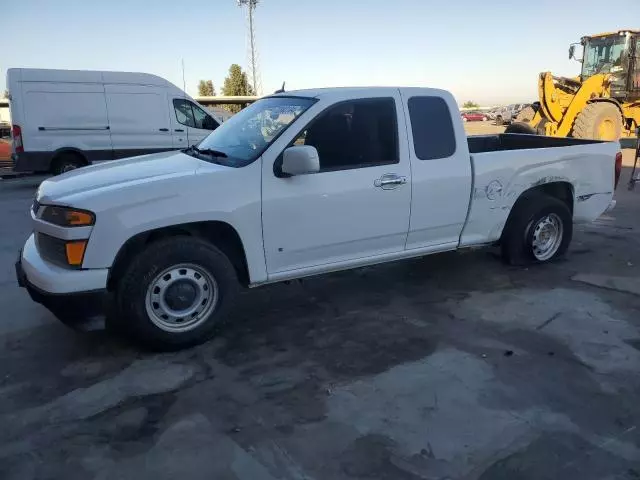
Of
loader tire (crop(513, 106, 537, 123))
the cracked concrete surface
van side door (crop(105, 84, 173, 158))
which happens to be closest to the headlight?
the cracked concrete surface

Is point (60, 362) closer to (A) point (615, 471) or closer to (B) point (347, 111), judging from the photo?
(B) point (347, 111)

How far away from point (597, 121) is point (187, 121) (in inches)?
431

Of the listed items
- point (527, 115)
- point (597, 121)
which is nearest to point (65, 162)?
point (597, 121)

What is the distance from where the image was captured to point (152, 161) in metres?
4.47

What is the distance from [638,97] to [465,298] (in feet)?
50.1

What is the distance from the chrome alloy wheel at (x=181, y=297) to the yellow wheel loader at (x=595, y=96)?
11688 mm

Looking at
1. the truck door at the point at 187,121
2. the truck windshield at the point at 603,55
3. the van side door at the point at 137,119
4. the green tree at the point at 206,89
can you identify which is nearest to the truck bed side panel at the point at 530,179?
the truck door at the point at 187,121

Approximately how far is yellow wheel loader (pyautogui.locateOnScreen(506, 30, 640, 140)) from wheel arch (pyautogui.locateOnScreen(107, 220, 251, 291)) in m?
11.4

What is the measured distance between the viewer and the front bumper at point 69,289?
3.49 metres

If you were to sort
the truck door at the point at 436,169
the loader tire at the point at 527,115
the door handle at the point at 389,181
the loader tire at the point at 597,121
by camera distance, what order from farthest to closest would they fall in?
1. the loader tire at the point at 527,115
2. the loader tire at the point at 597,121
3. the truck door at the point at 436,169
4. the door handle at the point at 389,181

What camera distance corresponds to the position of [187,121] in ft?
42.1

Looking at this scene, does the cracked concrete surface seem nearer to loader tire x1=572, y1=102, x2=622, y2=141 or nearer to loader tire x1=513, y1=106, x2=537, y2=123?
loader tire x1=572, y1=102, x2=622, y2=141

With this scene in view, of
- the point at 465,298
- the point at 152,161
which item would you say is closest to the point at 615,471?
the point at 465,298

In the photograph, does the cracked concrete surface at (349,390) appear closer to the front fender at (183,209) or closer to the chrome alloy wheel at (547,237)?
the chrome alloy wheel at (547,237)
